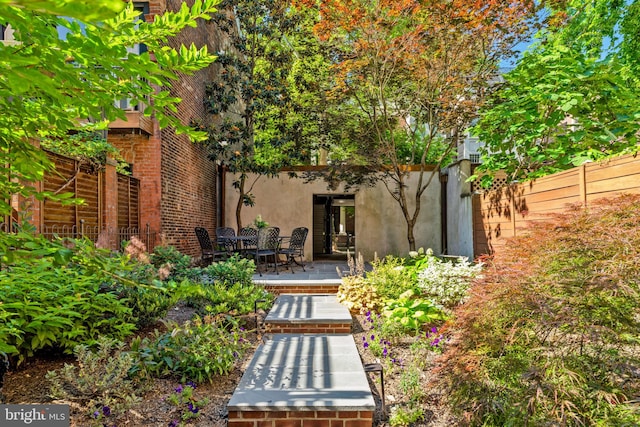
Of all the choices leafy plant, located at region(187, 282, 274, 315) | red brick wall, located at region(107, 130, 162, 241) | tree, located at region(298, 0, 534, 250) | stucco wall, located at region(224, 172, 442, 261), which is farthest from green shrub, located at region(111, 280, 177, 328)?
stucco wall, located at region(224, 172, 442, 261)

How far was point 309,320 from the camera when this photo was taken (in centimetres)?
446

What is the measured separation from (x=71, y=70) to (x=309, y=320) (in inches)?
156

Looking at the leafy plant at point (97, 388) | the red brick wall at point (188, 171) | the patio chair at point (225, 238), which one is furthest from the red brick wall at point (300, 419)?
the patio chair at point (225, 238)

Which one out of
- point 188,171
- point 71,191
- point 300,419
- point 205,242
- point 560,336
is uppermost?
point 188,171

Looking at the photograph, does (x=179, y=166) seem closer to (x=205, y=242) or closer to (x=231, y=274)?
(x=205, y=242)

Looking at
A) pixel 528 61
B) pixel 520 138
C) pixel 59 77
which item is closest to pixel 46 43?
pixel 59 77

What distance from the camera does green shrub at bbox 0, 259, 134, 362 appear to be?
101 inches

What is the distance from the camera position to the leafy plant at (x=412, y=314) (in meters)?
3.91

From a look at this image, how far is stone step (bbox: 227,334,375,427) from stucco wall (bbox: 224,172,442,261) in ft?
23.2

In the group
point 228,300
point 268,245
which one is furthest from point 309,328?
point 268,245

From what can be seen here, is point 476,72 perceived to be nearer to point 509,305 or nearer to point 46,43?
point 509,305

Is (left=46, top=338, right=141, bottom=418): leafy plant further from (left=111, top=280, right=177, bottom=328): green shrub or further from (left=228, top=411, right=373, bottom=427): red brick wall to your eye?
(left=111, top=280, right=177, bottom=328): green shrub

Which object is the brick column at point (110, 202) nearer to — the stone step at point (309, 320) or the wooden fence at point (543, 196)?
the stone step at point (309, 320)

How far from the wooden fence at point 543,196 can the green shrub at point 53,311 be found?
3639 millimetres
